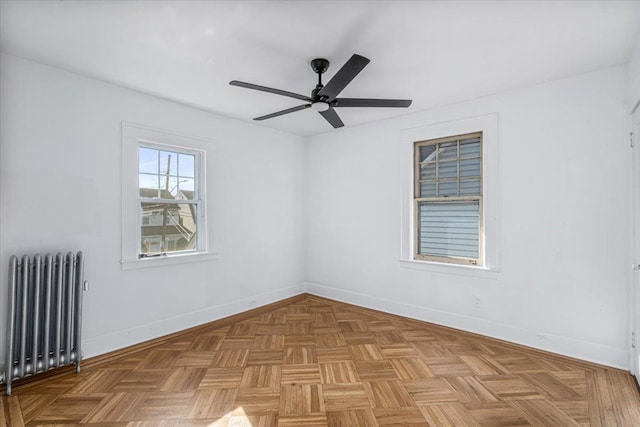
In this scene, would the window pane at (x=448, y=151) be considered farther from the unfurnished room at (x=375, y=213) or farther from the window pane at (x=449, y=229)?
the window pane at (x=449, y=229)

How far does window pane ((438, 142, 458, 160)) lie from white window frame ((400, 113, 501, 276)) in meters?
0.13

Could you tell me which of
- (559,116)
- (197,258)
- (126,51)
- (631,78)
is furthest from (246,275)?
(631,78)

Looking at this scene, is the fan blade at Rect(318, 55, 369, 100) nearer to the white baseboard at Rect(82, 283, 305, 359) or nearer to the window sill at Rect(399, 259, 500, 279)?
the window sill at Rect(399, 259, 500, 279)

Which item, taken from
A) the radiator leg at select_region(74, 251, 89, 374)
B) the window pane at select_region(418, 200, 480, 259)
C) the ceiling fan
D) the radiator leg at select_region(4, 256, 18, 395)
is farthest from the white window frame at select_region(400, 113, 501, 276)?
the radiator leg at select_region(4, 256, 18, 395)

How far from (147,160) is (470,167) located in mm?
3561

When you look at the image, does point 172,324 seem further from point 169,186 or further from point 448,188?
point 448,188

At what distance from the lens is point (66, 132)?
9.03 feet

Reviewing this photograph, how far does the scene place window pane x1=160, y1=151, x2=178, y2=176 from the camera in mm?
3516

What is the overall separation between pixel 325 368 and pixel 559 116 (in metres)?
3.13

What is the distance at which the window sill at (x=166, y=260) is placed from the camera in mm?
3141

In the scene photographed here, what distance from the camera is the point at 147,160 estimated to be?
3.38 metres

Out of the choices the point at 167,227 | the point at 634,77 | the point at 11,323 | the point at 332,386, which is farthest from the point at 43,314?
the point at 634,77

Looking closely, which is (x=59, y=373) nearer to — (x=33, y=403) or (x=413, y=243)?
(x=33, y=403)

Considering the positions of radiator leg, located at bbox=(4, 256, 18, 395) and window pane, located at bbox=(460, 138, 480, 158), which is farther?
window pane, located at bbox=(460, 138, 480, 158)
